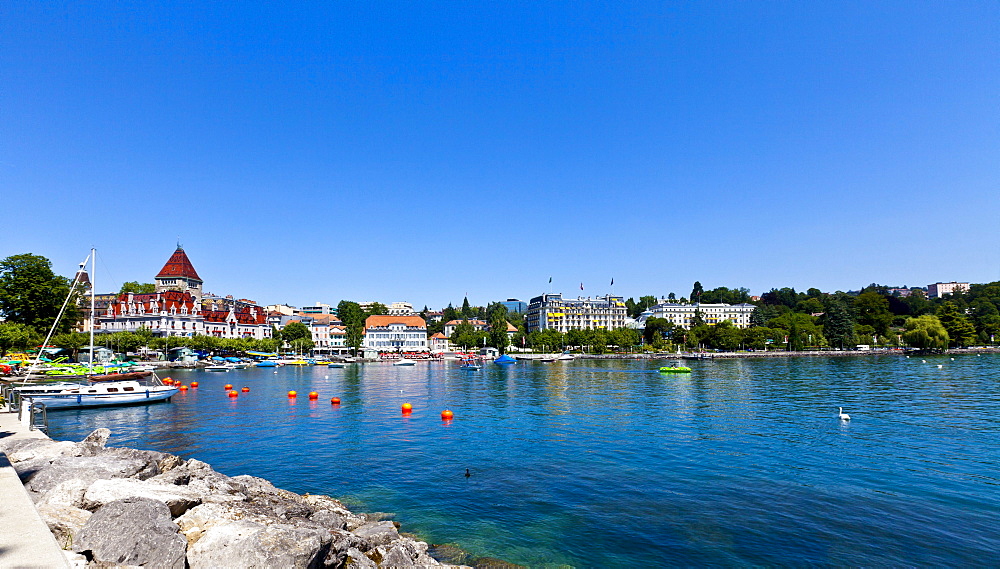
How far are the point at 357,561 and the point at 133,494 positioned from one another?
14.4 ft

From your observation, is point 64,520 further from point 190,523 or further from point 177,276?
point 177,276

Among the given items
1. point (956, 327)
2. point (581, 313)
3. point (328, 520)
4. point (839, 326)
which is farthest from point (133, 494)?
point (581, 313)

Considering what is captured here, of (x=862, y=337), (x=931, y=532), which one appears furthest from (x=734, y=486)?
(x=862, y=337)

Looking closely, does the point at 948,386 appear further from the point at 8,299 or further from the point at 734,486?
the point at 8,299

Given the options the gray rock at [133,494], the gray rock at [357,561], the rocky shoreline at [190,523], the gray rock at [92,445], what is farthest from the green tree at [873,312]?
the gray rock at [133,494]

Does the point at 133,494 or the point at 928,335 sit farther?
the point at 928,335

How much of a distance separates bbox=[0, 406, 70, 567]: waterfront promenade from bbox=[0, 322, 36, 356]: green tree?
6458 centimetres

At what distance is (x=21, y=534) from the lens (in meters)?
6.95

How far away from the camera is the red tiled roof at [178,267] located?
122m

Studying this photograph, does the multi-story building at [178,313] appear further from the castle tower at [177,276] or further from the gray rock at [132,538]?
the gray rock at [132,538]

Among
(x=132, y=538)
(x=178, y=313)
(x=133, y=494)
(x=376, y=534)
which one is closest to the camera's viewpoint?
(x=132, y=538)

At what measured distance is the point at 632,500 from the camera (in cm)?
1533

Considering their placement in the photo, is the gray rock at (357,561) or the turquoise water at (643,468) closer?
the gray rock at (357,561)

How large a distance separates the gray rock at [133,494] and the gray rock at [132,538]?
132 cm
